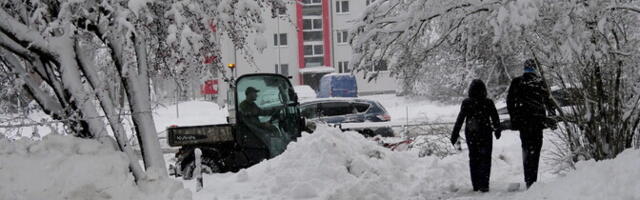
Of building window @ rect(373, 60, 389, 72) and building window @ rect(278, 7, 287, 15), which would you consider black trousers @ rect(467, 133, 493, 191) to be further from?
building window @ rect(278, 7, 287, 15)

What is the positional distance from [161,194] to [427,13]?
3914 mm

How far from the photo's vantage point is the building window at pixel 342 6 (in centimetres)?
4968

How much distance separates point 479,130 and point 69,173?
495cm

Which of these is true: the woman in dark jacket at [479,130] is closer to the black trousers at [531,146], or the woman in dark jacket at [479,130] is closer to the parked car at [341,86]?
the black trousers at [531,146]

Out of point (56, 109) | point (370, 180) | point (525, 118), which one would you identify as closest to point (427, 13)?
point (525, 118)

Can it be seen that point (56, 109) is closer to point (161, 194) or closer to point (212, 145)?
point (161, 194)

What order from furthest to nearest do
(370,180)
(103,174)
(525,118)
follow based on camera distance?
(370,180) → (525,118) → (103,174)

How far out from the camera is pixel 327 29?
163ft

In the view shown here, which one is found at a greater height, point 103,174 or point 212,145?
point 103,174

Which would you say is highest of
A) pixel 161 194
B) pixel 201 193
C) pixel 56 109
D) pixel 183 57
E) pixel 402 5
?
pixel 402 5

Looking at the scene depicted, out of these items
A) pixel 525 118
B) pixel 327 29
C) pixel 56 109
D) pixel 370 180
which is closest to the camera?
pixel 56 109

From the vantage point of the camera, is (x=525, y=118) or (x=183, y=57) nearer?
(x=183, y=57)

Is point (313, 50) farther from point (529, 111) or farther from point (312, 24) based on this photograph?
point (529, 111)

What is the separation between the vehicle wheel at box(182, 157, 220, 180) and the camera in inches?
431
